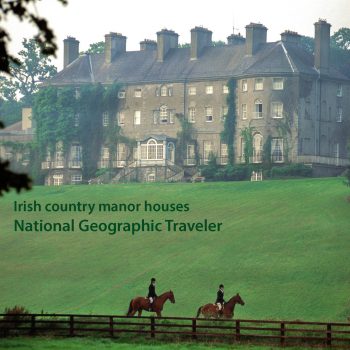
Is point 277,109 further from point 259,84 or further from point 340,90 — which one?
point 340,90

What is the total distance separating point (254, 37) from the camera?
10969 cm

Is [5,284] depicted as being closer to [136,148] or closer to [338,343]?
[338,343]

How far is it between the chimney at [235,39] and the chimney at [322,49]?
9128mm

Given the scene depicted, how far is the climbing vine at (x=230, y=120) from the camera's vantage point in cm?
10681

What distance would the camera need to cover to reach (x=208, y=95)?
362 ft

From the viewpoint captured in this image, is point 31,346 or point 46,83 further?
point 46,83

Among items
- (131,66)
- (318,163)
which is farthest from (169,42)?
(318,163)

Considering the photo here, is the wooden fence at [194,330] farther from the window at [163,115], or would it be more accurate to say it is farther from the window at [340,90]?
the window at [163,115]

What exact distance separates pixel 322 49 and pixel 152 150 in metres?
15.8

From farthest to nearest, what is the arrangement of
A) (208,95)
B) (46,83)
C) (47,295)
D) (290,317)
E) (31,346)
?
(46,83) → (208,95) → (47,295) → (290,317) → (31,346)

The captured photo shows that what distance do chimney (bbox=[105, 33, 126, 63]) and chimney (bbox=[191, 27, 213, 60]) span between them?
867 cm

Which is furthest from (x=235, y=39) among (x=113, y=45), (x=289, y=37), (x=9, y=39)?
(x=9, y=39)

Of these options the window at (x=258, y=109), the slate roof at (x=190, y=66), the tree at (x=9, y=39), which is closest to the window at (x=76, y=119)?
the slate roof at (x=190, y=66)

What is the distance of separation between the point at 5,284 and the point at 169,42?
53.3 meters
